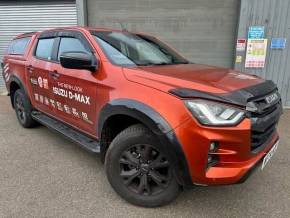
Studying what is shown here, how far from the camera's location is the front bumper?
6.84 feet

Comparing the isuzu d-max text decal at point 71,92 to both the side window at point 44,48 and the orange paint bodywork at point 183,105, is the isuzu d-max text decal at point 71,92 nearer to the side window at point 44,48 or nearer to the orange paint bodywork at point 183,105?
the orange paint bodywork at point 183,105

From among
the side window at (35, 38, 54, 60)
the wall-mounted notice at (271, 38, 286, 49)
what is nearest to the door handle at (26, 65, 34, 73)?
the side window at (35, 38, 54, 60)

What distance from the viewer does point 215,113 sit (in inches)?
83.2

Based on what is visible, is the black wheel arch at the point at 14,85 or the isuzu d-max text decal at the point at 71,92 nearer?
the isuzu d-max text decal at the point at 71,92

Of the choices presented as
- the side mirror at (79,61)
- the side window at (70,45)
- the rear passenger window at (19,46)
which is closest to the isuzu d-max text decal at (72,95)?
the side mirror at (79,61)

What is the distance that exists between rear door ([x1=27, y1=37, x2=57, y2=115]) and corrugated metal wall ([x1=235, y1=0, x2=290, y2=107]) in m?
4.69

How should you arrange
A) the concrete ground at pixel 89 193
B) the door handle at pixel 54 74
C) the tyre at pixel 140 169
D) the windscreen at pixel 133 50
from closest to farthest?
the tyre at pixel 140 169 → the concrete ground at pixel 89 193 → the windscreen at pixel 133 50 → the door handle at pixel 54 74

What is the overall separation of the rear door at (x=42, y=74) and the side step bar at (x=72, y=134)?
134mm

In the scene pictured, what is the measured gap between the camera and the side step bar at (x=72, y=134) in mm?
3096

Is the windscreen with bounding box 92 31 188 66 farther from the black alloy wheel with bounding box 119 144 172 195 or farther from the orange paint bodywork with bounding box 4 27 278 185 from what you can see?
the black alloy wheel with bounding box 119 144 172 195

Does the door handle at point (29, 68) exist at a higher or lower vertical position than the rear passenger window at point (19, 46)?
lower

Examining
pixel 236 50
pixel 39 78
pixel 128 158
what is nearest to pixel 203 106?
pixel 128 158

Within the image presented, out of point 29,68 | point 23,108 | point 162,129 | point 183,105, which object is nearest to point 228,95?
point 183,105

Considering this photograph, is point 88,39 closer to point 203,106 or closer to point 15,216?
point 203,106
